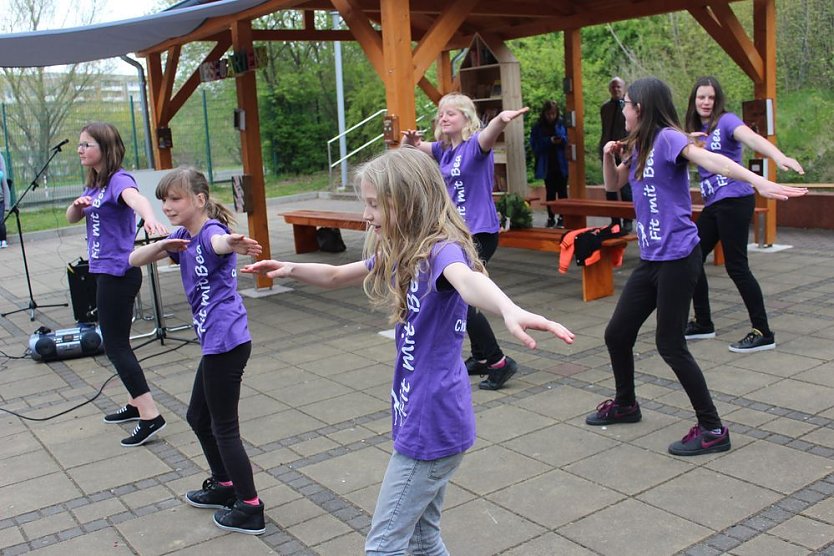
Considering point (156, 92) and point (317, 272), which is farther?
point (156, 92)

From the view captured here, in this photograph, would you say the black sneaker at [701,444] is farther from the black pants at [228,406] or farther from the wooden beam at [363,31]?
the wooden beam at [363,31]

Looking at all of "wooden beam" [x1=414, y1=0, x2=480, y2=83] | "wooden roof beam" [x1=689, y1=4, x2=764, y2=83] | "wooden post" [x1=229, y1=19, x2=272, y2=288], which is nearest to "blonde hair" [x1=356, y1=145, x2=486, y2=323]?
"wooden beam" [x1=414, y1=0, x2=480, y2=83]

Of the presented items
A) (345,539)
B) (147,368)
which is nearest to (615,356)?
(345,539)

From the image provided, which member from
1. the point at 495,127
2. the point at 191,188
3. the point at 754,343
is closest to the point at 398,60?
the point at 495,127

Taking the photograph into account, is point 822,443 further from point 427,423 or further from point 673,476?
point 427,423

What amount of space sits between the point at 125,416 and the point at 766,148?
406 centimetres

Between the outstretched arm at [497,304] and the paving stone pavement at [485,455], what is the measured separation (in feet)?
4.87

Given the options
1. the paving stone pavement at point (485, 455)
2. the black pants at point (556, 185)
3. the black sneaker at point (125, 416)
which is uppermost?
the black pants at point (556, 185)

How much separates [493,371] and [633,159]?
1.70 meters

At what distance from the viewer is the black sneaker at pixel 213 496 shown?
12.9 ft

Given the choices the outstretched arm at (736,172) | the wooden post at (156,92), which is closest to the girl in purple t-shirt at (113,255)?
the outstretched arm at (736,172)

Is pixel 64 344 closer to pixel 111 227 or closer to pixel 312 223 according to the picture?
pixel 111 227

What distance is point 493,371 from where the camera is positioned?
5484 millimetres

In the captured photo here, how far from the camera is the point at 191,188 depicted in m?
3.65
